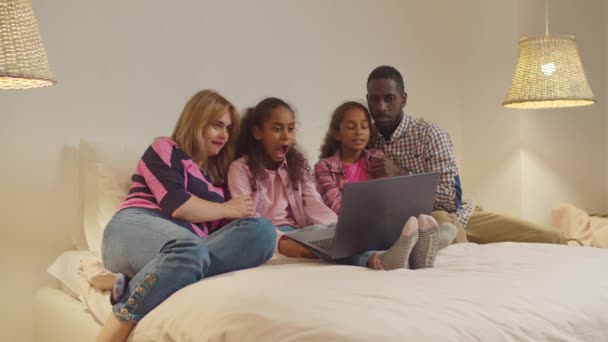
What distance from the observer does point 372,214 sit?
5.02ft

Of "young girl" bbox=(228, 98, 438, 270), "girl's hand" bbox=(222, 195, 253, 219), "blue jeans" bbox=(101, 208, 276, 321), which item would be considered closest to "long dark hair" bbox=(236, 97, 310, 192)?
"young girl" bbox=(228, 98, 438, 270)

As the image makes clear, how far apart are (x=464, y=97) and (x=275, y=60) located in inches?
43.1

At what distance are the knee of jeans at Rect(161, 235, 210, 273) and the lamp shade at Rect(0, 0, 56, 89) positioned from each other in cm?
59

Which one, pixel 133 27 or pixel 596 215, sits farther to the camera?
pixel 596 215

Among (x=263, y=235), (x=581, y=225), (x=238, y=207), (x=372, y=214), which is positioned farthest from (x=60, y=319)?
(x=581, y=225)

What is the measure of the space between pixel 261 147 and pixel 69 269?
2.25 feet

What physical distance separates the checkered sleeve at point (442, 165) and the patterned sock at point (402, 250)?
0.77m

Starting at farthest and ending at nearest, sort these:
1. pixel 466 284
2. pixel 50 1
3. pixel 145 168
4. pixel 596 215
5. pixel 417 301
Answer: pixel 596 215, pixel 50 1, pixel 145 168, pixel 466 284, pixel 417 301

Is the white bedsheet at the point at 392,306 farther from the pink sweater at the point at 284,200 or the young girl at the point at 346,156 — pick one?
the young girl at the point at 346,156

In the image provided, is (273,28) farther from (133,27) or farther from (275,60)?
(133,27)

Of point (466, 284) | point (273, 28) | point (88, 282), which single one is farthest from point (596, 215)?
point (88, 282)

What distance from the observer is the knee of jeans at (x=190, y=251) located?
1.32 metres

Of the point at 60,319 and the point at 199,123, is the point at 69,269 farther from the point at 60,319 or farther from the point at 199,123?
the point at 199,123

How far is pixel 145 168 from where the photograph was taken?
5.58ft
